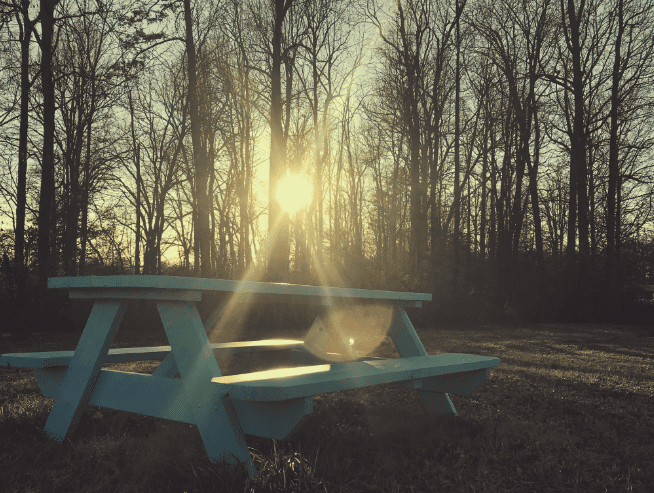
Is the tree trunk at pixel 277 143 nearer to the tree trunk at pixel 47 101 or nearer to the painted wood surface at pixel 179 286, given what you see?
the tree trunk at pixel 47 101

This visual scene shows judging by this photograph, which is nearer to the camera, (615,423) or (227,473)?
(227,473)

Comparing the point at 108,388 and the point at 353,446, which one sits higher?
the point at 108,388

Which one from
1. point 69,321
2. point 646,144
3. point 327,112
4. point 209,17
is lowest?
point 69,321

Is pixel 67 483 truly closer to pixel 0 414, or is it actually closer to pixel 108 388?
pixel 108 388

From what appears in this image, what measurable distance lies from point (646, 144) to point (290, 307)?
1417cm

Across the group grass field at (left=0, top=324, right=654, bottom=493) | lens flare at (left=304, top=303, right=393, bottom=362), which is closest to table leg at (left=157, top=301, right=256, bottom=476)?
grass field at (left=0, top=324, right=654, bottom=493)

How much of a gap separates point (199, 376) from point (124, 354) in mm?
1273

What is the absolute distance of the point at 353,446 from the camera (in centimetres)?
282

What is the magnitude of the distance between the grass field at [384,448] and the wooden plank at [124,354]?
39cm

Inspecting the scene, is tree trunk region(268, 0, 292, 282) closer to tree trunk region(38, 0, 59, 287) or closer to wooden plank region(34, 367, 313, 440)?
tree trunk region(38, 0, 59, 287)

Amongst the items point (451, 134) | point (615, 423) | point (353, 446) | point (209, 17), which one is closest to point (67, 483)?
point (353, 446)

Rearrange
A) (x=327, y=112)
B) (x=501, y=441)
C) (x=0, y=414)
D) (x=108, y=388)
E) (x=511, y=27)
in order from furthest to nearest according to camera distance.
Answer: (x=327, y=112) < (x=511, y=27) < (x=0, y=414) < (x=501, y=441) < (x=108, y=388)

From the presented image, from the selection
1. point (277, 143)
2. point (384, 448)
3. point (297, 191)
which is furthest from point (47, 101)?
point (384, 448)

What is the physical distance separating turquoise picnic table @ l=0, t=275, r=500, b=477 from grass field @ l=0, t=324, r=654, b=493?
0.59ft
